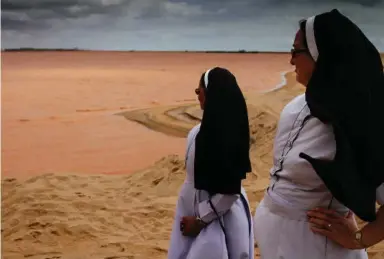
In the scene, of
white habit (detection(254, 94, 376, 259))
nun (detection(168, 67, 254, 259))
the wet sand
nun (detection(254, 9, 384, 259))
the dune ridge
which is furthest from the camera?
the wet sand

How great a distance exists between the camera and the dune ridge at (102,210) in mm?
3679

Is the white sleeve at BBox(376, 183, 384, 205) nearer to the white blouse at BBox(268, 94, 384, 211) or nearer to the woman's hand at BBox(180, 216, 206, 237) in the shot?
the white blouse at BBox(268, 94, 384, 211)

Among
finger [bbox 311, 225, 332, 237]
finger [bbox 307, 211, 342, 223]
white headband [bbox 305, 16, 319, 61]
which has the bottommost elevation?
finger [bbox 311, 225, 332, 237]

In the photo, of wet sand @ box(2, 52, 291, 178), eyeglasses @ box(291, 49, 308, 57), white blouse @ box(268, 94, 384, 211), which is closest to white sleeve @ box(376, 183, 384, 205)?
white blouse @ box(268, 94, 384, 211)

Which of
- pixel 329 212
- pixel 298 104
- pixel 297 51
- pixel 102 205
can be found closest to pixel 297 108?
pixel 298 104

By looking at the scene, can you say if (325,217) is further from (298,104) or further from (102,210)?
(102,210)

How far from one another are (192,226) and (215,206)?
0.38 ft

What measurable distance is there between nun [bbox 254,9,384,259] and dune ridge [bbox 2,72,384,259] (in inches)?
83.6

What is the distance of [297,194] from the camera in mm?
1429

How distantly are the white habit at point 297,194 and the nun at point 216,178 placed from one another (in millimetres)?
635

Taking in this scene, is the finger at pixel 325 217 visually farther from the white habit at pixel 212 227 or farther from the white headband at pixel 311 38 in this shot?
the white habit at pixel 212 227

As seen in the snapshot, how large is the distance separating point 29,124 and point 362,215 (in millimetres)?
7081

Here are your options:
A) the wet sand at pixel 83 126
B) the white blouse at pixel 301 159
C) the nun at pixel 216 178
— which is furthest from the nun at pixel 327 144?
the wet sand at pixel 83 126

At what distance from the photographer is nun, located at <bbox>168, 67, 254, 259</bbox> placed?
2.15 m
